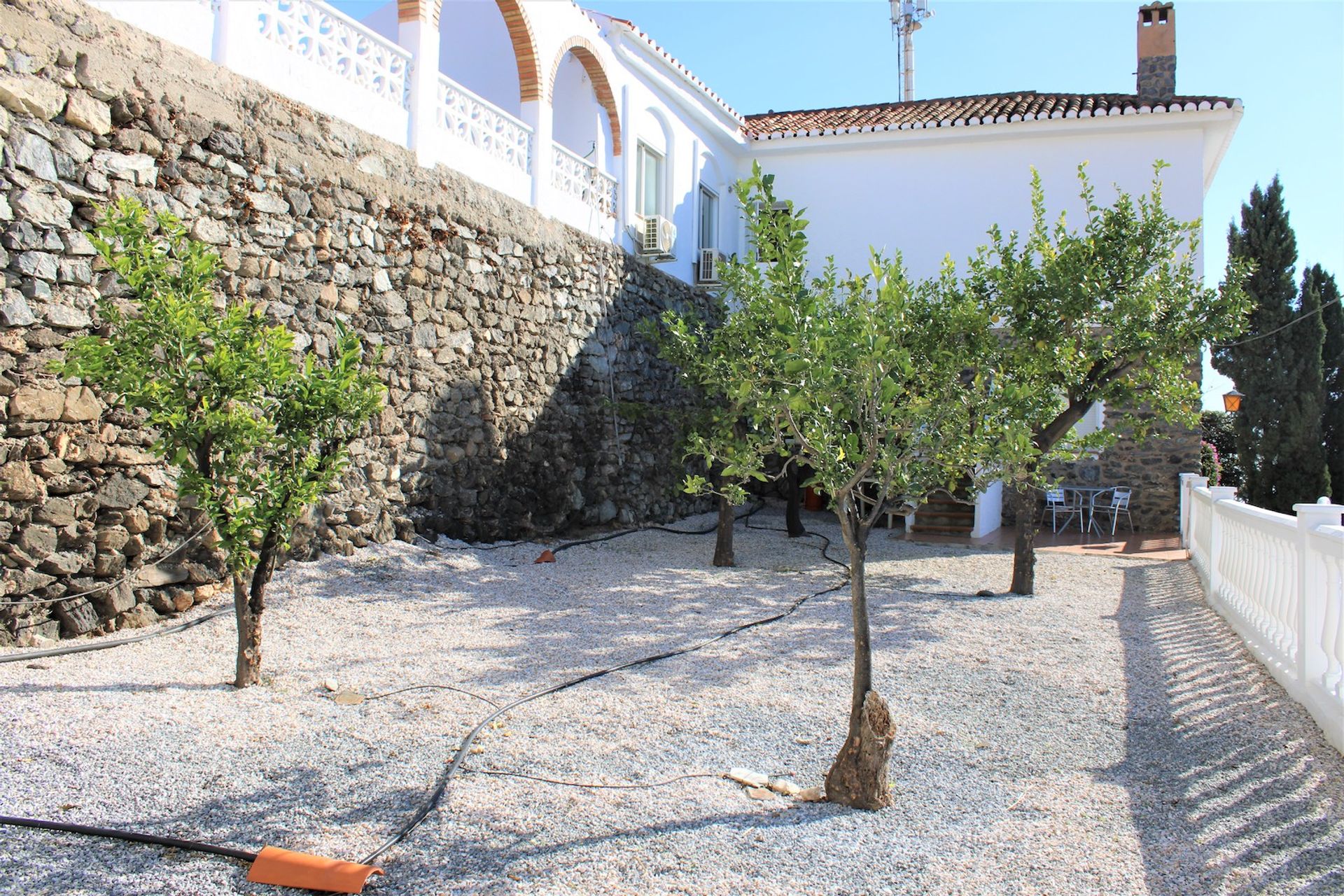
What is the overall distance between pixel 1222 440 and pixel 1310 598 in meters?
17.8

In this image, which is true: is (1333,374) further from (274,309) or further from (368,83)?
(274,309)

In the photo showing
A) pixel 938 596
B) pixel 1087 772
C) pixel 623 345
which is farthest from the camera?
pixel 623 345

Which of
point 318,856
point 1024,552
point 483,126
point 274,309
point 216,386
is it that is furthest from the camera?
point 483,126

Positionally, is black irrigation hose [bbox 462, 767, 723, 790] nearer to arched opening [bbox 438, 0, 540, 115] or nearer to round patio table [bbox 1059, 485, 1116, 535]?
arched opening [bbox 438, 0, 540, 115]

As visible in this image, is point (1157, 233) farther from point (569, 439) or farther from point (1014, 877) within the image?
point (1014, 877)

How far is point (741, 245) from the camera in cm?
1547

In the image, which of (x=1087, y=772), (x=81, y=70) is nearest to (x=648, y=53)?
(x=81, y=70)

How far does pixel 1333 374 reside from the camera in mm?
16031

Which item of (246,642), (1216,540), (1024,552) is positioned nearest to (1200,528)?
(1216,540)

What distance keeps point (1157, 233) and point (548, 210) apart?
6.43 m

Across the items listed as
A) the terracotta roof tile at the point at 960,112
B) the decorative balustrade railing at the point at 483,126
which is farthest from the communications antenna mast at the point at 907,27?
the decorative balustrade railing at the point at 483,126

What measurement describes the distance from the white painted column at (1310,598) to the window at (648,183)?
9.66 meters

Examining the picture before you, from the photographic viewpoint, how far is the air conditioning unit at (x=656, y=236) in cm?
1243

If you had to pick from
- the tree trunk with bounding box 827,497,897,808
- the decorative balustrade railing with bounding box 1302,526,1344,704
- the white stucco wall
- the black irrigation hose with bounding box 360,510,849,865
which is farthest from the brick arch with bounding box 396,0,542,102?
the decorative balustrade railing with bounding box 1302,526,1344,704
